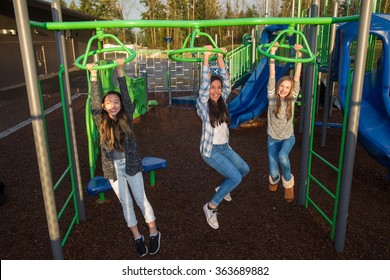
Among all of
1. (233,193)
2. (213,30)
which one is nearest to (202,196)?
(233,193)

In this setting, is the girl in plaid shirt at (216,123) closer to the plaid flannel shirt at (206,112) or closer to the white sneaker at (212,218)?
the plaid flannel shirt at (206,112)

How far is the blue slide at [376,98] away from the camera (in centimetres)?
440

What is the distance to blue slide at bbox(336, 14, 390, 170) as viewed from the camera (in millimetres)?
4402

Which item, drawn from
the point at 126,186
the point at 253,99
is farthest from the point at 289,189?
the point at 253,99

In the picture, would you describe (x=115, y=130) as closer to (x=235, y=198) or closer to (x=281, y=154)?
(x=281, y=154)

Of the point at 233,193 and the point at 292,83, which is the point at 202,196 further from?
the point at 292,83

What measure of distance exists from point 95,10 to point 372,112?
167 feet

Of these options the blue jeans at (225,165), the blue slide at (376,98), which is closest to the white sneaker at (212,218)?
the blue jeans at (225,165)

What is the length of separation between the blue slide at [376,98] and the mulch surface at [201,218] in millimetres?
704

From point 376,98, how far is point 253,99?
3.72 meters

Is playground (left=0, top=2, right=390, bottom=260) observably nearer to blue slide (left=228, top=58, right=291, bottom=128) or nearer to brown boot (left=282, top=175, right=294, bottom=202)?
brown boot (left=282, top=175, right=294, bottom=202)

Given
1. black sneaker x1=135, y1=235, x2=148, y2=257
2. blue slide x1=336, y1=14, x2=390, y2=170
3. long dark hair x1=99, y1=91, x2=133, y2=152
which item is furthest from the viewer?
blue slide x1=336, y1=14, x2=390, y2=170

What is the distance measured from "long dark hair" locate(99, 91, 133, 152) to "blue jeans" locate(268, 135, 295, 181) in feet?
6.33

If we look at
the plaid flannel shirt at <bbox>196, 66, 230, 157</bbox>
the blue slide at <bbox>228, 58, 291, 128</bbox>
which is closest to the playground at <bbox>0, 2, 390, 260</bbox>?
the plaid flannel shirt at <bbox>196, 66, 230, 157</bbox>
